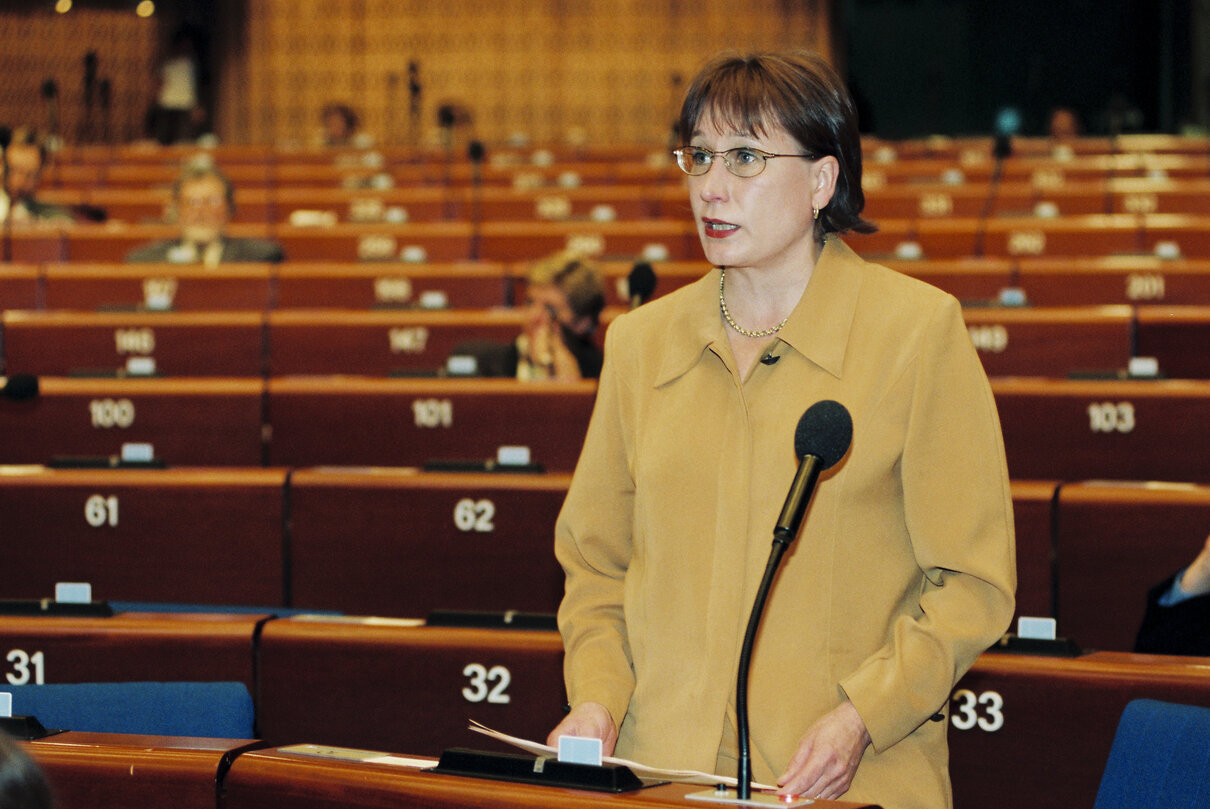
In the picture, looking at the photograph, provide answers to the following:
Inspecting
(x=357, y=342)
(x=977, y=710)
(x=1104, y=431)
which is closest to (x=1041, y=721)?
(x=977, y=710)

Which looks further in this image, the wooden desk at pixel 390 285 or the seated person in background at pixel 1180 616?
the wooden desk at pixel 390 285

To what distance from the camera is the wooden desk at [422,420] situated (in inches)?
126

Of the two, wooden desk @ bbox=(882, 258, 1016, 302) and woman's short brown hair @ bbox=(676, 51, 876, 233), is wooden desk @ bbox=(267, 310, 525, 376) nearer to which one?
wooden desk @ bbox=(882, 258, 1016, 302)

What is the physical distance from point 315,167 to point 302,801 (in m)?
6.63

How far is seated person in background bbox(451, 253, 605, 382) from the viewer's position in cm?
382

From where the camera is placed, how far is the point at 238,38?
10.0 metres

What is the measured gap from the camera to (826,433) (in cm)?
122

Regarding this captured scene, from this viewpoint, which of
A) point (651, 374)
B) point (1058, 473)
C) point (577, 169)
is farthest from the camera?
point (577, 169)

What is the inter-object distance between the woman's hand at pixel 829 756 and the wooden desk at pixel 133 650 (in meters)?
1.04

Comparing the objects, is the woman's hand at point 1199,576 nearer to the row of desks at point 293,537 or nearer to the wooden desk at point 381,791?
the row of desks at point 293,537

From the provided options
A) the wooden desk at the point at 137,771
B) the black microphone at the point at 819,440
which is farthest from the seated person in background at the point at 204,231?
the black microphone at the point at 819,440

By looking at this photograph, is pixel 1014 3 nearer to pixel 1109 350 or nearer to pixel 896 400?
pixel 1109 350

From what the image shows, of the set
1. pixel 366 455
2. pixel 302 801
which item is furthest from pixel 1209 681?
pixel 366 455

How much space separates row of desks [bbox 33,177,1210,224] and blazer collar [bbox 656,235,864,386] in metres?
4.23
